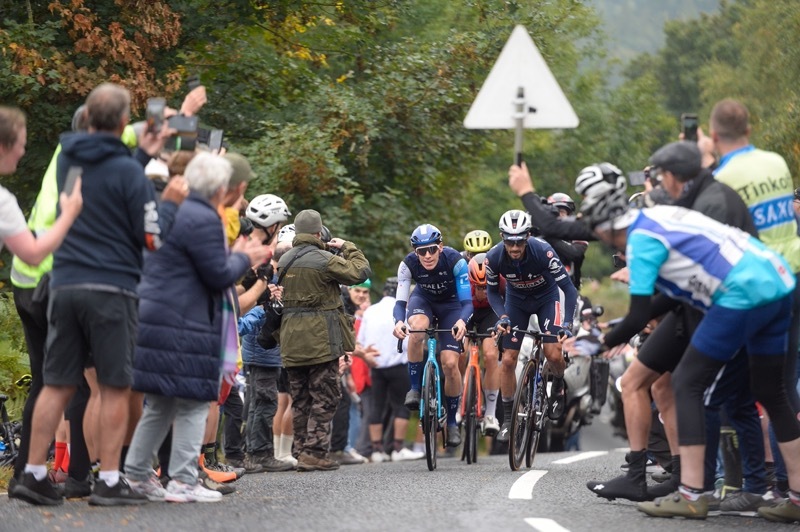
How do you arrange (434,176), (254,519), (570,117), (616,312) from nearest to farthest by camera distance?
(254,519), (570,117), (434,176), (616,312)

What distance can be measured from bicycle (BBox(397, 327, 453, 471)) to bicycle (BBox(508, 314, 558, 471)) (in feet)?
2.41

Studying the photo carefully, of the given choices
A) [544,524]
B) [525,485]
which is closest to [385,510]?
[544,524]

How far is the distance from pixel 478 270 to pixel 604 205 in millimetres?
6847

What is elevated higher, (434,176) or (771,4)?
(771,4)

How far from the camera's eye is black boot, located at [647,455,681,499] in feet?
33.7

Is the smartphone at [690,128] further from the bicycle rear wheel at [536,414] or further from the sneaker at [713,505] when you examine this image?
the bicycle rear wheel at [536,414]

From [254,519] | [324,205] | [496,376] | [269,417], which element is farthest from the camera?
[324,205]

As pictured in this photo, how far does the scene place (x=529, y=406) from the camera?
14.9 metres

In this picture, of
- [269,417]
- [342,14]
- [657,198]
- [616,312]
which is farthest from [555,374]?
[616,312]

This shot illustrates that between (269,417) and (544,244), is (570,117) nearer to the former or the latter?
(544,244)

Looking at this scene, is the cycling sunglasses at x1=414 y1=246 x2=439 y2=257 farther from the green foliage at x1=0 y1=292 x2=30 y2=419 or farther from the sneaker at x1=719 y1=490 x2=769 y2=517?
the sneaker at x1=719 y1=490 x2=769 y2=517

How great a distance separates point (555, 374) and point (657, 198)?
17.1ft

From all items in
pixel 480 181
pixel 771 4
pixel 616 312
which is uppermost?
pixel 771 4

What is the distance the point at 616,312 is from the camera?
7012 cm
